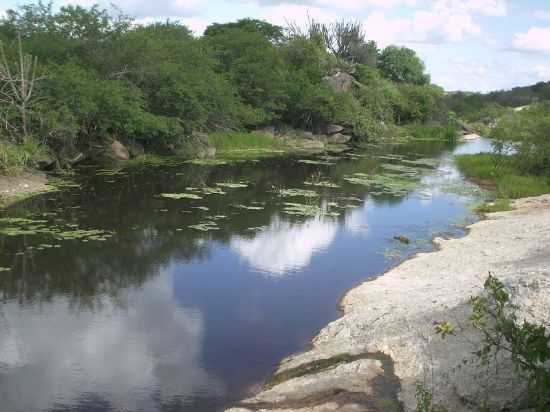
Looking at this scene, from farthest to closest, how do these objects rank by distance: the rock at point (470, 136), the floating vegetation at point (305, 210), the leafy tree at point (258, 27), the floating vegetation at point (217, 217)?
the rock at point (470, 136) < the leafy tree at point (258, 27) < the floating vegetation at point (305, 210) < the floating vegetation at point (217, 217)

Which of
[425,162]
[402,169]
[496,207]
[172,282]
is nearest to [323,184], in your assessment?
[496,207]

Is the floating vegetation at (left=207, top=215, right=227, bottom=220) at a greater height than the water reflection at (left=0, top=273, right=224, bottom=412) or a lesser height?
greater

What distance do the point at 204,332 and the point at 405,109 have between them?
251 ft

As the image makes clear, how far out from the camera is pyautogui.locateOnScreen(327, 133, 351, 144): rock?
60.2 meters

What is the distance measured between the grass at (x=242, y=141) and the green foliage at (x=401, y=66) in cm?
6194

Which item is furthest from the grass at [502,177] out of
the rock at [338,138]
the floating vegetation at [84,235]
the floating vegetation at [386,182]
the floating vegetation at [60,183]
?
the floating vegetation at [60,183]

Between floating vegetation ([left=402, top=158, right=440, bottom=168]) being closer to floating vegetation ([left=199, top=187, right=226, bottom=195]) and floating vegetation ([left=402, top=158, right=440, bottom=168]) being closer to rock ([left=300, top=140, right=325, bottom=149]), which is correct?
rock ([left=300, top=140, right=325, bottom=149])

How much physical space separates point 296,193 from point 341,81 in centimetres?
4399

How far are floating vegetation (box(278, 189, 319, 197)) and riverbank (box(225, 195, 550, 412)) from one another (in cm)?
1345

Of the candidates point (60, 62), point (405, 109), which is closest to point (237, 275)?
point (60, 62)

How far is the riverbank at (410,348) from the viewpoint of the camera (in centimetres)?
885

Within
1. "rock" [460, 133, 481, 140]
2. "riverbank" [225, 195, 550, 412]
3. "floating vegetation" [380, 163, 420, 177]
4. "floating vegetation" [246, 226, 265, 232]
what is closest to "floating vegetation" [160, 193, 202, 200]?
"floating vegetation" [246, 226, 265, 232]

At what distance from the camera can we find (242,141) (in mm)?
50438

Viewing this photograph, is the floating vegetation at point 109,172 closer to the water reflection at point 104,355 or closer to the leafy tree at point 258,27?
the water reflection at point 104,355
